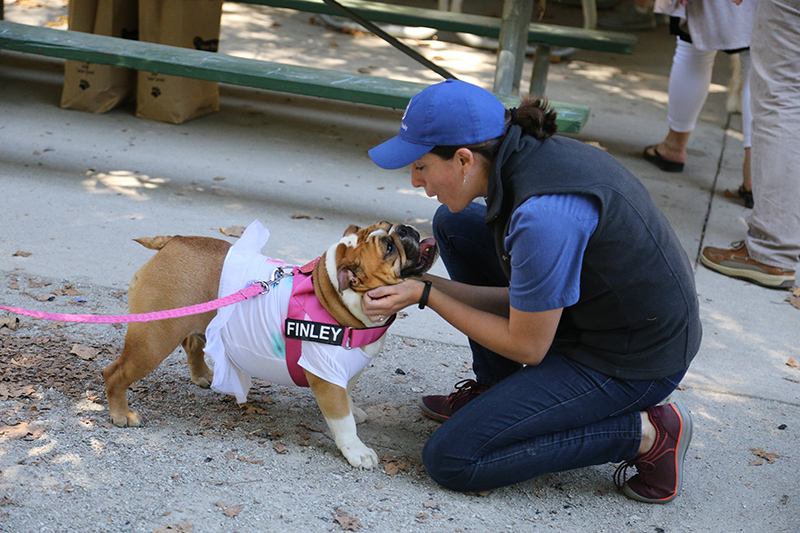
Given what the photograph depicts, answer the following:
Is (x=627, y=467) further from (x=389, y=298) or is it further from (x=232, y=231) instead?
(x=232, y=231)

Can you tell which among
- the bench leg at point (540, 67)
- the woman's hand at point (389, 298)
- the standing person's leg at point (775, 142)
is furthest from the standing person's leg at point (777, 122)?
the woman's hand at point (389, 298)

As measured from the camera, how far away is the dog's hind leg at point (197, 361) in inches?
121

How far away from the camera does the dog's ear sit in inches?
99.6

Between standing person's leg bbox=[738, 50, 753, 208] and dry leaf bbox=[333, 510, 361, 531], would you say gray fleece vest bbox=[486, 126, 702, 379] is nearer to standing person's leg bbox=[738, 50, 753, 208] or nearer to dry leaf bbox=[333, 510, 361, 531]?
dry leaf bbox=[333, 510, 361, 531]

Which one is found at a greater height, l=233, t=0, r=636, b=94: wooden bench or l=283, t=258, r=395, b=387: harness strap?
l=233, t=0, r=636, b=94: wooden bench

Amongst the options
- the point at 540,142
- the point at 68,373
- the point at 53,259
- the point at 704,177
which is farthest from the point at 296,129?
the point at 540,142

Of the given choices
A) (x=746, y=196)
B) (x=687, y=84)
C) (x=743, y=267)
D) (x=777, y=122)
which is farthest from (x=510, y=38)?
(x=743, y=267)

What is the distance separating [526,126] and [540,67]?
4.26 metres

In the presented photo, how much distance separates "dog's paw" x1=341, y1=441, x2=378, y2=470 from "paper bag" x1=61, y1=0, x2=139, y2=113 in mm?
4687

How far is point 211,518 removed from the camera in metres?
2.41

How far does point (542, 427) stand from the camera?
2.59m

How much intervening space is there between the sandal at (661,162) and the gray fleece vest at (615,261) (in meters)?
4.09

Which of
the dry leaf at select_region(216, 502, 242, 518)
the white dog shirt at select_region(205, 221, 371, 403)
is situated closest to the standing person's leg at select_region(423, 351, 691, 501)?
the white dog shirt at select_region(205, 221, 371, 403)

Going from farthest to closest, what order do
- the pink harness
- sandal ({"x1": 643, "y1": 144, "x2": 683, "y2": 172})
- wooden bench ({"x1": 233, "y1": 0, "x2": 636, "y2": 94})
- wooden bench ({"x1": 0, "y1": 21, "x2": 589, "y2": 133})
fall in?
1. sandal ({"x1": 643, "y1": 144, "x2": 683, "y2": 172})
2. wooden bench ({"x1": 233, "y1": 0, "x2": 636, "y2": 94})
3. wooden bench ({"x1": 0, "y1": 21, "x2": 589, "y2": 133})
4. the pink harness
